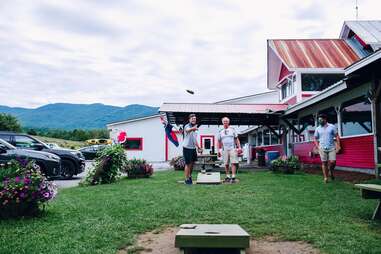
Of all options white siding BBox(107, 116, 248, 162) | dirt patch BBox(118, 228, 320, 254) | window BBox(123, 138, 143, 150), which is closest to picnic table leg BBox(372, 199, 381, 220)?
dirt patch BBox(118, 228, 320, 254)

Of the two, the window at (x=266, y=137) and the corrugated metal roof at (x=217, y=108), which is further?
the window at (x=266, y=137)

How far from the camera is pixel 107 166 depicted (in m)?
11.6

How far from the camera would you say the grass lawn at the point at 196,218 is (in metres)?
4.02

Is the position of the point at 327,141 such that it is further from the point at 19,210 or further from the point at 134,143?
the point at 134,143

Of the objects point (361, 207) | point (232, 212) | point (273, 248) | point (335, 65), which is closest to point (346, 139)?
point (335, 65)

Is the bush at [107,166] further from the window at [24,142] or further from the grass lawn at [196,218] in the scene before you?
the window at [24,142]

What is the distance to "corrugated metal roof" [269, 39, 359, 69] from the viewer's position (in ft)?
62.9

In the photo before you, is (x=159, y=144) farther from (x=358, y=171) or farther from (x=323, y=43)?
(x=358, y=171)

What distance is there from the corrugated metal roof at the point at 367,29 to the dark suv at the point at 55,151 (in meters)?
13.4

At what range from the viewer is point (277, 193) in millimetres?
7828

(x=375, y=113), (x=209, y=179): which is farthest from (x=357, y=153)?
(x=209, y=179)

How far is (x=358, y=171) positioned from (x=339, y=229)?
27.7 ft

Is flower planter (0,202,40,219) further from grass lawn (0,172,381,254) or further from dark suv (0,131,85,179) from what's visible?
dark suv (0,131,85,179)

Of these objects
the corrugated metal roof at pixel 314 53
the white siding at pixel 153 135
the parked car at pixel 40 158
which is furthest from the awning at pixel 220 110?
the white siding at pixel 153 135
